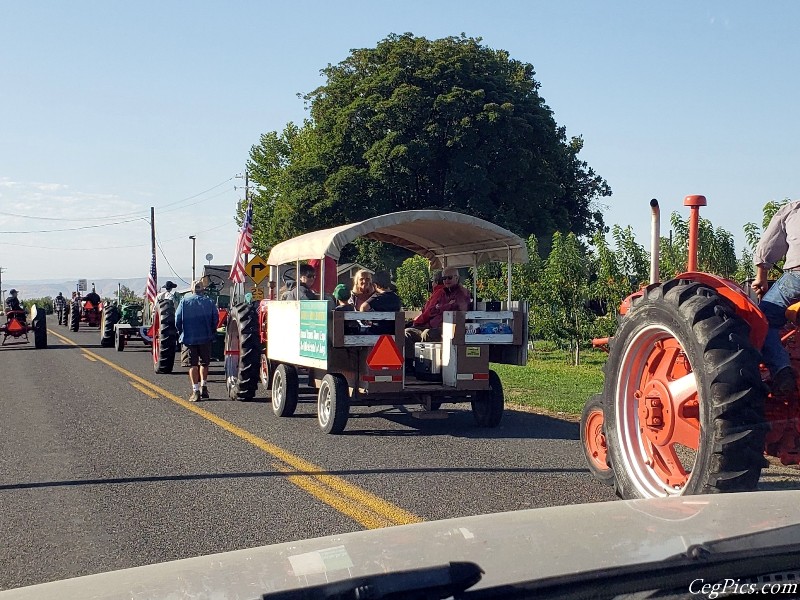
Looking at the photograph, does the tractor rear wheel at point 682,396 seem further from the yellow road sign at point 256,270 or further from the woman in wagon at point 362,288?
the yellow road sign at point 256,270

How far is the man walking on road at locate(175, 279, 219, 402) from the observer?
13508 mm

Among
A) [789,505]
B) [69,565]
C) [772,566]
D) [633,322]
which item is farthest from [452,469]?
[772,566]

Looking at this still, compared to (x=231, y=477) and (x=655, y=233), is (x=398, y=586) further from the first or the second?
(x=231, y=477)

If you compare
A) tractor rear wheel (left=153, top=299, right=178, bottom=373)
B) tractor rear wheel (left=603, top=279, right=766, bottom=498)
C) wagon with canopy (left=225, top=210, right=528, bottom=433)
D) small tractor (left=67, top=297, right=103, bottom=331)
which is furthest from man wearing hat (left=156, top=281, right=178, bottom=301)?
small tractor (left=67, top=297, right=103, bottom=331)

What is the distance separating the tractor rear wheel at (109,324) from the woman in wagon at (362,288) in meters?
18.7

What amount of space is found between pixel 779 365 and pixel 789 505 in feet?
10.4

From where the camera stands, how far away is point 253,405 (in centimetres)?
1264

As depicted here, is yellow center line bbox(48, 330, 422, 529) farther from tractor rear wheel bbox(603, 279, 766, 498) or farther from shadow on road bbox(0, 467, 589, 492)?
tractor rear wheel bbox(603, 279, 766, 498)

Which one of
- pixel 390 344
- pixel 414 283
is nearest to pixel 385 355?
pixel 390 344

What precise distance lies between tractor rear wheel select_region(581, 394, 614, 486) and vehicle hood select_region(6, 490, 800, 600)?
13.4 ft

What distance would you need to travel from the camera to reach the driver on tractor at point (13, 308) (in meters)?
26.6

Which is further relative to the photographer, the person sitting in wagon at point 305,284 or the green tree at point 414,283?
the green tree at point 414,283

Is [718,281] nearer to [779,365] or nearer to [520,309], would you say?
[779,365]

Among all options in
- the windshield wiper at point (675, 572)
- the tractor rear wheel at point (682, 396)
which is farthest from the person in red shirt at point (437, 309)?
the windshield wiper at point (675, 572)
